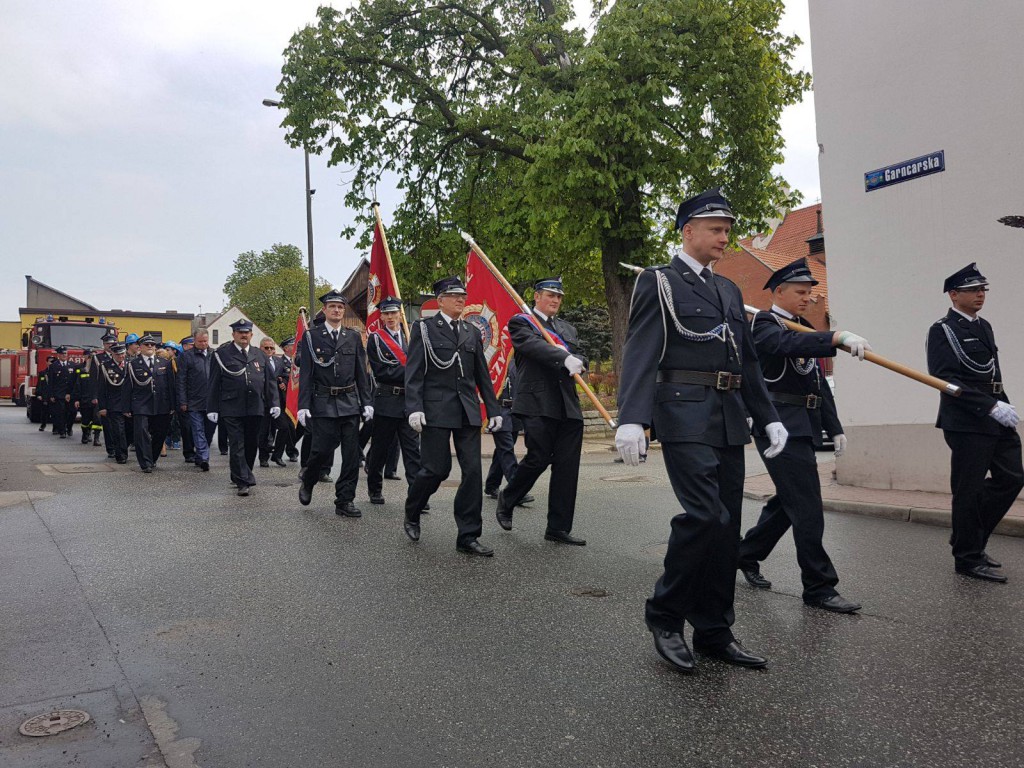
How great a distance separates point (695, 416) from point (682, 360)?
0.28 metres

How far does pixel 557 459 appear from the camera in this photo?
6.83 metres

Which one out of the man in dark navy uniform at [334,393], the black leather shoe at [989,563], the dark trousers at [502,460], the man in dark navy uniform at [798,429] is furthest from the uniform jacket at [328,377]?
the black leather shoe at [989,563]

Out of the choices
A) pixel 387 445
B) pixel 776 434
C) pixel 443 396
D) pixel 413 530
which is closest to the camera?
pixel 776 434

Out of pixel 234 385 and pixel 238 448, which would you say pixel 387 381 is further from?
pixel 234 385

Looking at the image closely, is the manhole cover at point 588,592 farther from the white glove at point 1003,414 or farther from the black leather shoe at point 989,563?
the white glove at point 1003,414

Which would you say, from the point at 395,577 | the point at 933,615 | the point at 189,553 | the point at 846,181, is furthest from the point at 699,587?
the point at 846,181

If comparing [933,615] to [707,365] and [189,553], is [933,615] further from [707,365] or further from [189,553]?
[189,553]

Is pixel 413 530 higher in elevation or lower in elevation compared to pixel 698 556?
lower

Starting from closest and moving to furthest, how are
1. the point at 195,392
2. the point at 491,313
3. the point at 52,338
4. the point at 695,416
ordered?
the point at 695,416 < the point at 491,313 < the point at 195,392 < the point at 52,338

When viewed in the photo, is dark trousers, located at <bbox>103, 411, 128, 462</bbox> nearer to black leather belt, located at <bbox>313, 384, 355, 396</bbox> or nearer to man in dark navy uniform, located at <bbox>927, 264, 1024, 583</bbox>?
black leather belt, located at <bbox>313, 384, 355, 396</bbox>

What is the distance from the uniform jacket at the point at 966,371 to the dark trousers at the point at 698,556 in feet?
8.20

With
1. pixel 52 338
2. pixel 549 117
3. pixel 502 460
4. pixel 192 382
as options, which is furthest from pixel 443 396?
pixel 52 338

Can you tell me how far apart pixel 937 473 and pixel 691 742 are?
6791 millimetres

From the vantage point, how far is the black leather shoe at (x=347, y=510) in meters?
7.91
